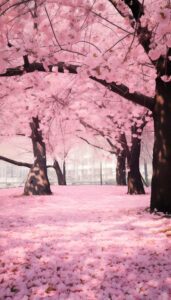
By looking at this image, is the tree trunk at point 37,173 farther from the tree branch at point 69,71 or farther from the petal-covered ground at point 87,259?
the tree branch at point 69,71

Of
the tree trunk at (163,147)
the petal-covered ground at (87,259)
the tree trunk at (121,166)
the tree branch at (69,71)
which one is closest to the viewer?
the petal-covered ground at (87,259)

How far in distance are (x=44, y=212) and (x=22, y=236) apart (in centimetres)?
491

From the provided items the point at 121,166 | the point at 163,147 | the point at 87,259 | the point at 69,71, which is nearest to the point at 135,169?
the point at 121,166

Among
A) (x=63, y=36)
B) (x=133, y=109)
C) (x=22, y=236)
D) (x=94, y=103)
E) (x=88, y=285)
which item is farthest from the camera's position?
(x=94, y=103)

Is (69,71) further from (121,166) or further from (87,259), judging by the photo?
(121,166)

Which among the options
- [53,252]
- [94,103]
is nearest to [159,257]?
[53,252]

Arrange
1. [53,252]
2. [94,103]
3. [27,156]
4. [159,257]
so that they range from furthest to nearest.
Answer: [27,156] → [94,103] → [53,252] → [159,257]

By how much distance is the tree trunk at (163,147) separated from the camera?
34.7 feet

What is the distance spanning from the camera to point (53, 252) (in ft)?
24.1

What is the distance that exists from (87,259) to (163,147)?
16.4 feet

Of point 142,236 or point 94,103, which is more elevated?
point 94,103

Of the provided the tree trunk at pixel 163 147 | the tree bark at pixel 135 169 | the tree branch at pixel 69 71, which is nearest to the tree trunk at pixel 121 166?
the tree bark at pixel 135 169

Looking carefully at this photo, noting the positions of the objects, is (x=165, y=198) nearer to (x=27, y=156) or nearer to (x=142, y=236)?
(x=142, y=236)

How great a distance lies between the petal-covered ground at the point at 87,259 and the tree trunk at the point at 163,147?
67 cm
